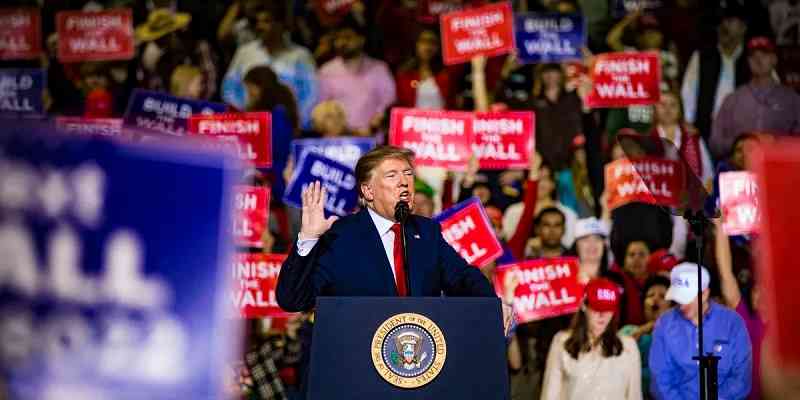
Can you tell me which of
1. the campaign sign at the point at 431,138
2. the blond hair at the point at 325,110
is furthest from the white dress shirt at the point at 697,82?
the blond hair at the point at 325,110

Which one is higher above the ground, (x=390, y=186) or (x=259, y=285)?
(x=390, y=186)

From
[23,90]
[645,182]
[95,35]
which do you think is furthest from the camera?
[95,35]

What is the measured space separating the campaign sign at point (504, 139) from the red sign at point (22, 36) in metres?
3.81

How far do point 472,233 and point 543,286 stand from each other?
61 cm

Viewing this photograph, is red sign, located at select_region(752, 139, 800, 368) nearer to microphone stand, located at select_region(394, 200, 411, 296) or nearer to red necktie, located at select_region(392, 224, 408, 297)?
microphone stand, located at select_region(394, 200, 411, 296)

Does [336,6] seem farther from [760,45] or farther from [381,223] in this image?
[381,223]

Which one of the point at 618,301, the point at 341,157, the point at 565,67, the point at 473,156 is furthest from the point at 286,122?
the point at 618,301

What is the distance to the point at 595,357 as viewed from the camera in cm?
732

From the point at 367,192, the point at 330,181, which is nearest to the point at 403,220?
the point at 367,192

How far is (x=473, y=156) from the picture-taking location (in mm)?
8547

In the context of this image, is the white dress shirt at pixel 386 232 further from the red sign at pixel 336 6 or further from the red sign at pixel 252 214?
the red sign at pixel 336 6

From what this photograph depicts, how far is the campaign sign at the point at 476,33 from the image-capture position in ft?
30.6

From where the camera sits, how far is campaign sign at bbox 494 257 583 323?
26.2ft

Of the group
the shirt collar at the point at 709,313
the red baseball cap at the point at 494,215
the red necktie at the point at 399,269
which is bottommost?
the shirt collar at the point at 709,313
